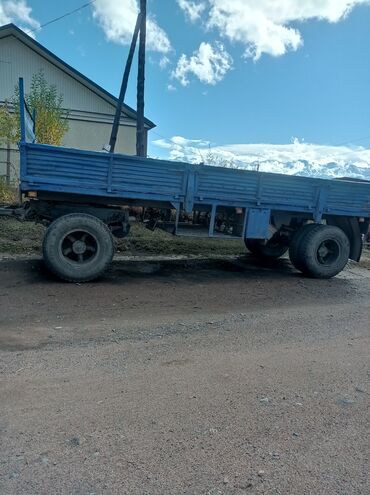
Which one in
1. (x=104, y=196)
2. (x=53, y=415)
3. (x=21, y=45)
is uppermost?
(x=21, y=45)

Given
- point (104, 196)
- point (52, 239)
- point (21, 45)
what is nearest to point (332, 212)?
point (104, 196)

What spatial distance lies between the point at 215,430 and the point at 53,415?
3.75 feet

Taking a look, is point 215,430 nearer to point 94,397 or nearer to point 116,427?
point 116,427

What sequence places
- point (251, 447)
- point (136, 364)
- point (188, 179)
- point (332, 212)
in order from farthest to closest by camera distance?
point (332, 212)
point (188, 179)
point (136, 364)
point (251, 447)

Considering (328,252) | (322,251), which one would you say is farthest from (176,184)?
(328,252)

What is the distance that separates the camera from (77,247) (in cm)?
712

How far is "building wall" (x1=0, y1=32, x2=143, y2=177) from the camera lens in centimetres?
2020

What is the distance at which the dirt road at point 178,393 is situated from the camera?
257 centimetres

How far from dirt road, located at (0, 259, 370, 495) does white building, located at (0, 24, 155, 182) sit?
52.4 ft

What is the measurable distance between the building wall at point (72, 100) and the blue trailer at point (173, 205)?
13424 mm

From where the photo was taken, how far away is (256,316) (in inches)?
231

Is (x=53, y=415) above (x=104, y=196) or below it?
below

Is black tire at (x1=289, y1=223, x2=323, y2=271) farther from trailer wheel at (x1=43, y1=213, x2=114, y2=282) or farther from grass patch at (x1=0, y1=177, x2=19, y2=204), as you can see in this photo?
grass patch at (x1=0, y1=177, x2=19, y2=204)

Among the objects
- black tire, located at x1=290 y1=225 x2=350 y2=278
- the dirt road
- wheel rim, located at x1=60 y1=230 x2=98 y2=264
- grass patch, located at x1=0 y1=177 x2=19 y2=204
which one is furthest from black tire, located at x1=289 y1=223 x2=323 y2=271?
grass patch, located at x1=0 y1=177 x2=19 y2=204
